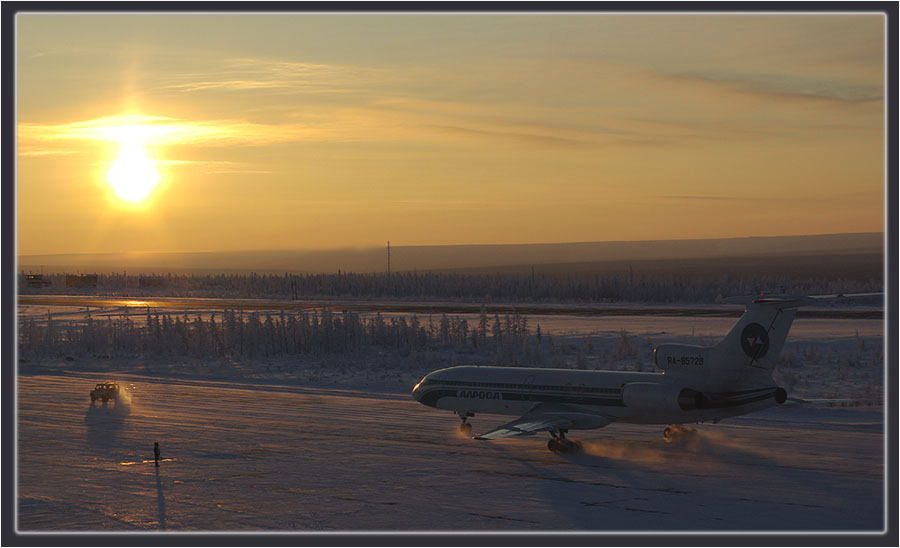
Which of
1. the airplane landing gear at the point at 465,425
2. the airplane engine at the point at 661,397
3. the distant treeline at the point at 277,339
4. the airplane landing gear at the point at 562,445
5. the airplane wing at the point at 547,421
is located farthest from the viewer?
the distant treeline at the point at 277,339

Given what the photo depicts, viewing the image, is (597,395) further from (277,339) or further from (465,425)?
(277,339)

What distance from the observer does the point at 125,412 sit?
194 feet

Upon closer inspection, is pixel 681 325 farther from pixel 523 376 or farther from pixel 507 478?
pixel 507 478

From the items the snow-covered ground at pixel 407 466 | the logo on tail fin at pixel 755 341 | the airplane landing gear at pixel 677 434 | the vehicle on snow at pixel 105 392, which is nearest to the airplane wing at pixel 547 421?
the snow-covered ground at pixel 407 466

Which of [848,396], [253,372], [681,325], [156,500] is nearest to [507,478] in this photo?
[156,500]

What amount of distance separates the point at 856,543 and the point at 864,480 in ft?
50.6

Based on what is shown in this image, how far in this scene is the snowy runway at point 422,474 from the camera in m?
32.0

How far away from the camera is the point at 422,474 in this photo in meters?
39.1

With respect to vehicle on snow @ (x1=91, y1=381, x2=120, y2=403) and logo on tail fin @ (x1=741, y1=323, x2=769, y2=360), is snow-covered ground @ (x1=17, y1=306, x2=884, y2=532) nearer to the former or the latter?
vehicle on snow @ (x1=91, y1=381, x2=120, y2=403)

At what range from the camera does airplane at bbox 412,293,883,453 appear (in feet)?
133

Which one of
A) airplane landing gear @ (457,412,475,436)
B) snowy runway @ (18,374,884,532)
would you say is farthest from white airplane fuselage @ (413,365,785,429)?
snowy runway @ (18,374,884,532)

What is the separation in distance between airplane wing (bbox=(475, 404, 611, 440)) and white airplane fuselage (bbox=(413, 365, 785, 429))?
2.8 inches

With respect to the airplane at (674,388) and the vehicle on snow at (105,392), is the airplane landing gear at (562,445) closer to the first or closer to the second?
the airplane at (674,388)

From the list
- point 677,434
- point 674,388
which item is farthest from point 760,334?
point 677,434
